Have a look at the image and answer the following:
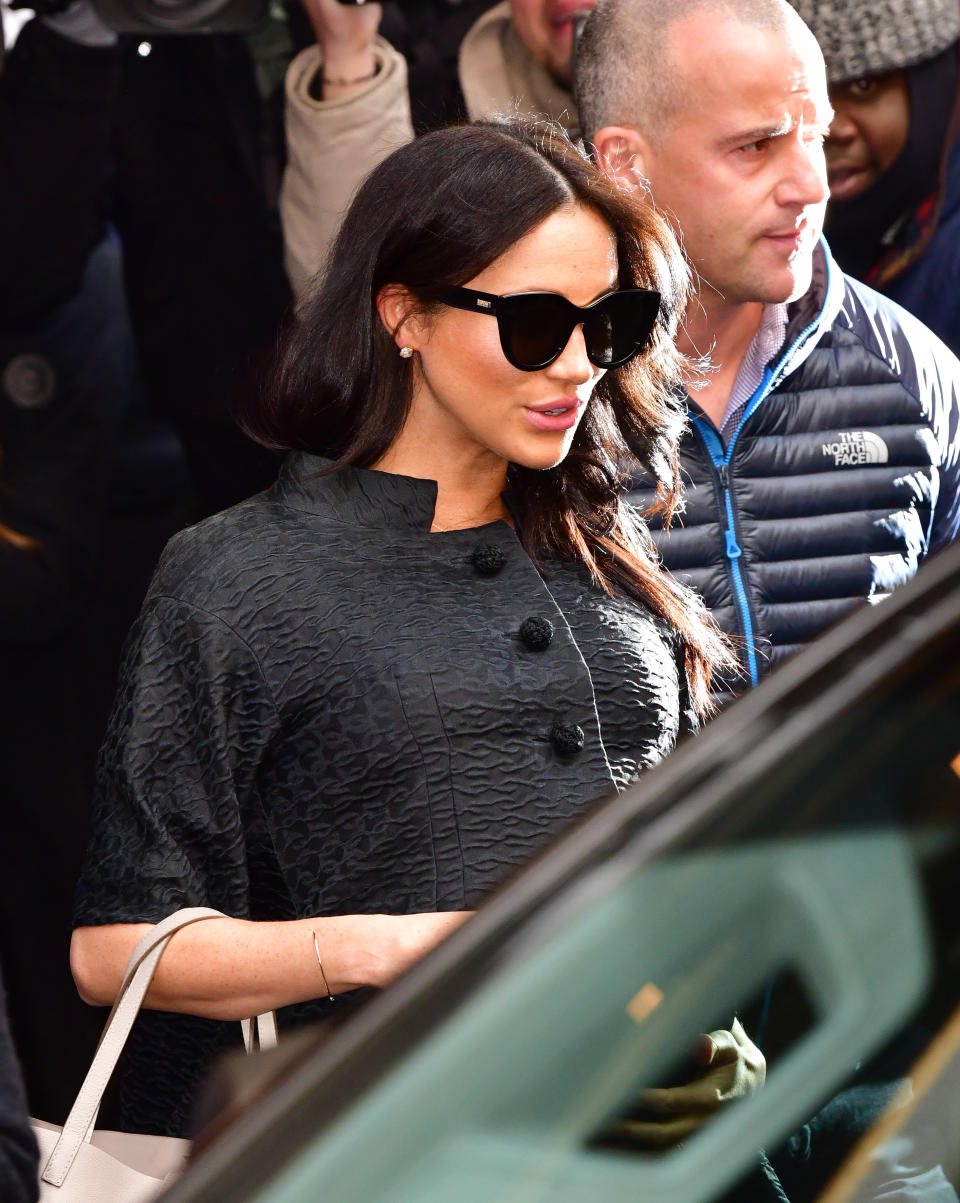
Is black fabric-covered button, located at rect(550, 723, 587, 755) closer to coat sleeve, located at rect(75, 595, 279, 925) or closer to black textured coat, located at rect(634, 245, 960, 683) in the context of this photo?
coat sleeve, located at rect(75, 595, 279, 925)

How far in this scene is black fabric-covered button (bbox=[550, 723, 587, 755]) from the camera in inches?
79.1

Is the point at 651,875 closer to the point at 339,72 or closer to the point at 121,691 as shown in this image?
the point at 121,691

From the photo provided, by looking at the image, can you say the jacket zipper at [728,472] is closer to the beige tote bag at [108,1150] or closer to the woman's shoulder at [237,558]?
the woman's shoulder at [237,558]

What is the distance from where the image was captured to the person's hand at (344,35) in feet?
9.66

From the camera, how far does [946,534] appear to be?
2779mm

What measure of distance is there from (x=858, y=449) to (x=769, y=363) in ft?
0.62

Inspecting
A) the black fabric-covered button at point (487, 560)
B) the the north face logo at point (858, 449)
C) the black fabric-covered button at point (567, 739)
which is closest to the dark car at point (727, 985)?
the black fabric-covered button at point (567, 739)

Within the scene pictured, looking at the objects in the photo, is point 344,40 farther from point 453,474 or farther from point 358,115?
point 453,474

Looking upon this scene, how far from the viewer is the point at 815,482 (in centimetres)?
266

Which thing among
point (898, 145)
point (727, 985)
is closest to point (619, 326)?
point (727, 985)

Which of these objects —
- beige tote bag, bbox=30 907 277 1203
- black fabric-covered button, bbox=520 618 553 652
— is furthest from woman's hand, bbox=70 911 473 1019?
black fabric-covered button, bbox=520 618 553 652

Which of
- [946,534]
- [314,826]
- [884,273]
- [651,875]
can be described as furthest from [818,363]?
[651,875]

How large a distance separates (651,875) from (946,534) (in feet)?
6.00

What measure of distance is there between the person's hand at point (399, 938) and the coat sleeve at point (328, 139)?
1.35 metres
